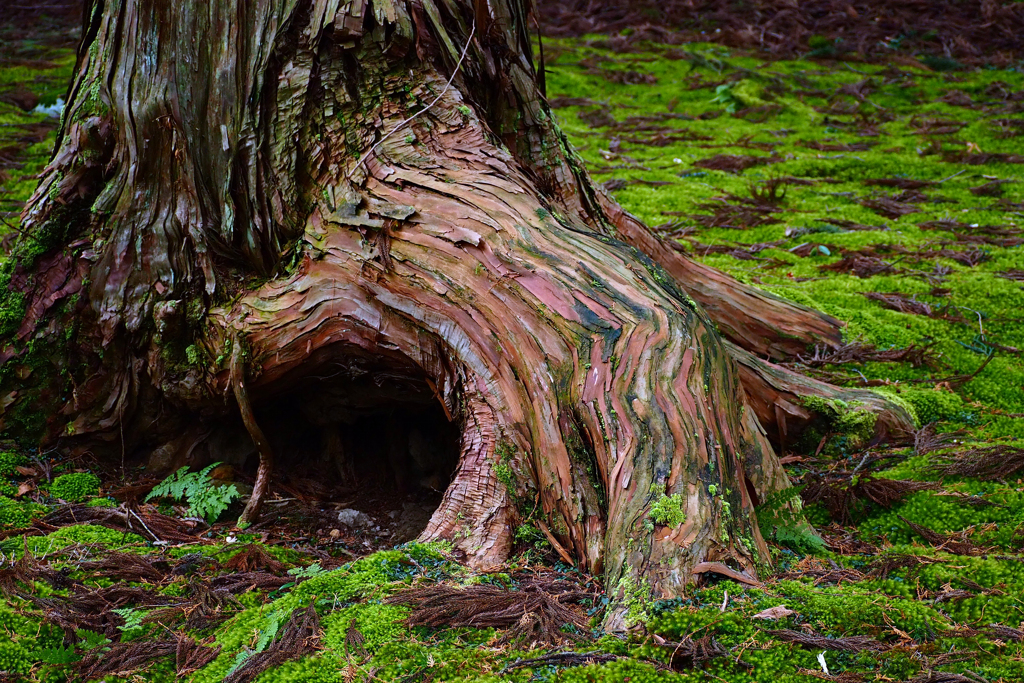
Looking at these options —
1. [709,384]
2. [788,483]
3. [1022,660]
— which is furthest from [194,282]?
[1022,660]

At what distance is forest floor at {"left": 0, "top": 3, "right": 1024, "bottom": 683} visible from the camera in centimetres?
207

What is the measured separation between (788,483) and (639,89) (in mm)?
12114

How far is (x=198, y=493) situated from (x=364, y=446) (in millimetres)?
1135

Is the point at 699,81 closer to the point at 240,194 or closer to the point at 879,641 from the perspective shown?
the point at 240,194

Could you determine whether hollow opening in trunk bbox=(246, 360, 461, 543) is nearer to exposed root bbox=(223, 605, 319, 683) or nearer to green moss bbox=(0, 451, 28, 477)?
green moss bbox=(0, 451, 28, 477)

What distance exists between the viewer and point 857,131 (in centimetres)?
1118

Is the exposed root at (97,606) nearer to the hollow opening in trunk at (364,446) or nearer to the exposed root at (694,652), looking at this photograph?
the hollow opening in trunk at (364,446)

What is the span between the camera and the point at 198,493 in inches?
144

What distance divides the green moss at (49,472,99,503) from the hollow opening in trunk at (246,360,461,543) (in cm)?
→ 82

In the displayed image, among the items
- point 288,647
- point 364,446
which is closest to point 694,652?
point 288,647

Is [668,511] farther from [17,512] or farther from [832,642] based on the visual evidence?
[17,512]

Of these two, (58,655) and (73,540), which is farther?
(73,540)

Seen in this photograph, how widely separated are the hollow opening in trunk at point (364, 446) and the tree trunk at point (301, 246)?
49mm

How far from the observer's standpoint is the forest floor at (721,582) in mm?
2068
